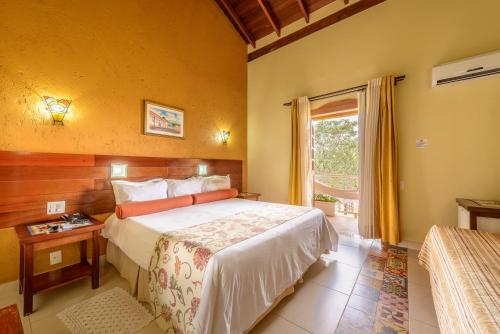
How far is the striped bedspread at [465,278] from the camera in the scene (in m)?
0.89

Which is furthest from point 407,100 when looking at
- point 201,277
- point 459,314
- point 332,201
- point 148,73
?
point 148,73

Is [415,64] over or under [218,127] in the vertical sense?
over

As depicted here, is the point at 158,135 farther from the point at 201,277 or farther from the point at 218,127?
the point at 201,277

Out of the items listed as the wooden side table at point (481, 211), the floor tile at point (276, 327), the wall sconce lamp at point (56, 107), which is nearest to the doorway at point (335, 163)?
the wooden side table at point (481, 211)

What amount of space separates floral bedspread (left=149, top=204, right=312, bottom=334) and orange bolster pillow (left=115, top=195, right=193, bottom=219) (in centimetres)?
66

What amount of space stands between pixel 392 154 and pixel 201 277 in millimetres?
2872

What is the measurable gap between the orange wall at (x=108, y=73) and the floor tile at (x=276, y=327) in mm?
2081

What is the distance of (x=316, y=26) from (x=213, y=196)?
3.41m

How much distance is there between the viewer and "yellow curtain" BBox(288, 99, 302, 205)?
12.3ft

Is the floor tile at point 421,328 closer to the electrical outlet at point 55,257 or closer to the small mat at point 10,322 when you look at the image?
the small mat at point 10,322

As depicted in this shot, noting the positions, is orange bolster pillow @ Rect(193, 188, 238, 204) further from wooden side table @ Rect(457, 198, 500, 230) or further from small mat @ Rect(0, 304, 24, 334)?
wooden side table @ Rect(457, 198, 500, 230)

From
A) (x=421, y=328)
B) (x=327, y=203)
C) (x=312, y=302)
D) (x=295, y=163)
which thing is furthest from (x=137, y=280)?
(x=327, y=203)

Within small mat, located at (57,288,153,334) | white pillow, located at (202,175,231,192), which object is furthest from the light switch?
small mat, located at (57,288,153,334)

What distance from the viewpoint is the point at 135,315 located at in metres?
1.61
